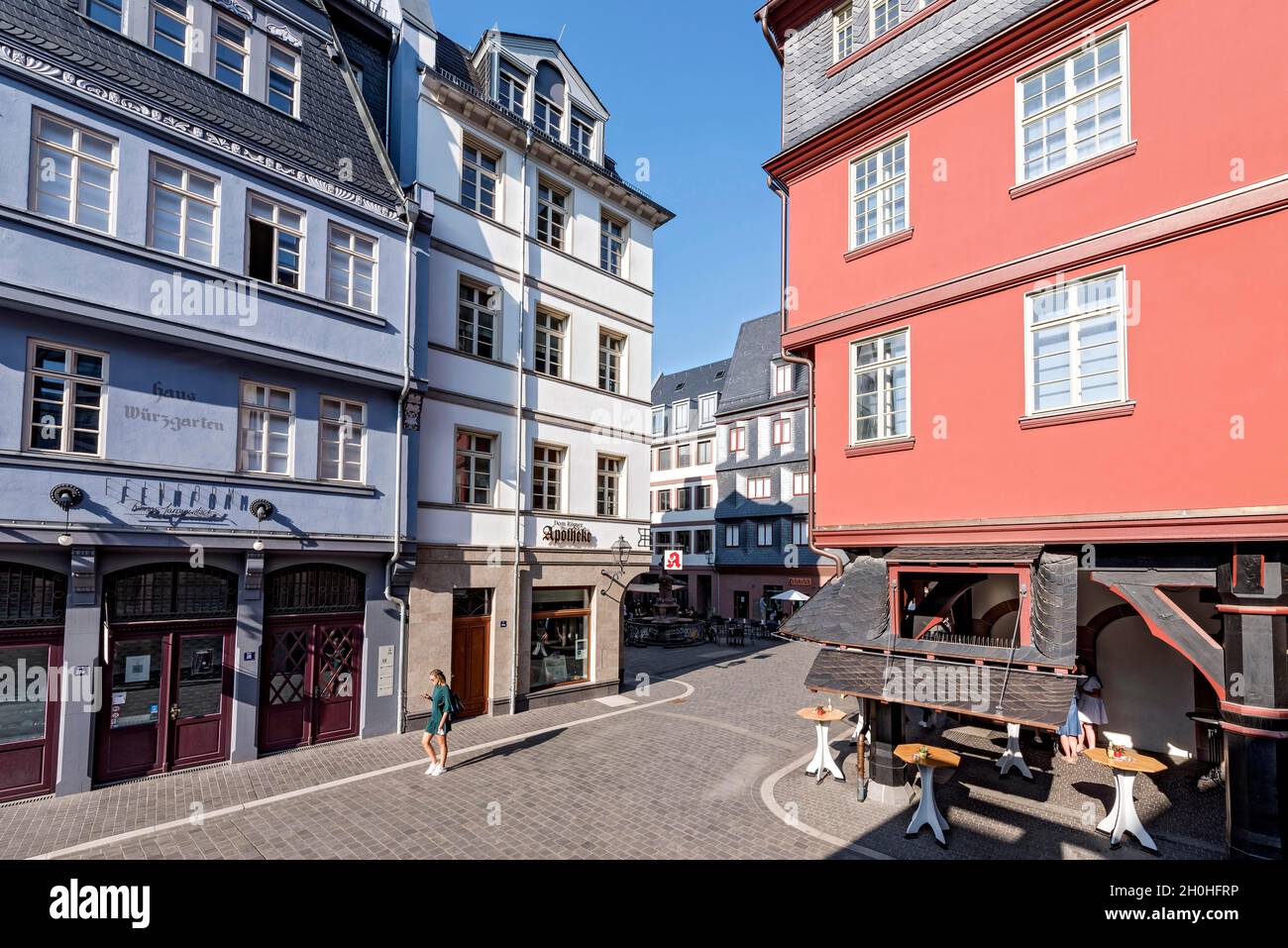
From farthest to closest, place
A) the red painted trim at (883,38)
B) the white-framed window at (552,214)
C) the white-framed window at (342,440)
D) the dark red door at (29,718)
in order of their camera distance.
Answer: the white-framed window at (552,214), the white-framed window at (342,440), the red painted trim at (883,38), the dark red door at (29,718)

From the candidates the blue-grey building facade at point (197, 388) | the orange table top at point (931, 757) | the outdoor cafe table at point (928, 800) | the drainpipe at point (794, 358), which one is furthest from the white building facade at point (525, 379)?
the outdoor cafe table at point (928, 800)

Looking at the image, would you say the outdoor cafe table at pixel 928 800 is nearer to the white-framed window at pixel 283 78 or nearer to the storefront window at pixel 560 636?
the storefront window at pixel 560 636

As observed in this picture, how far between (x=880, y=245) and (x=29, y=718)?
50.7ft

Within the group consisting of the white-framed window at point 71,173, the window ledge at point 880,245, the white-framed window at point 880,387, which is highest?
the white-framed window at point 71,173

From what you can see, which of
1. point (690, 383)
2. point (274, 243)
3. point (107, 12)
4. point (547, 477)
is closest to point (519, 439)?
point (547, 477)

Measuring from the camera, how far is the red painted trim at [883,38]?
433 inches

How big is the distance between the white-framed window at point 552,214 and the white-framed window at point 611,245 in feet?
4.30

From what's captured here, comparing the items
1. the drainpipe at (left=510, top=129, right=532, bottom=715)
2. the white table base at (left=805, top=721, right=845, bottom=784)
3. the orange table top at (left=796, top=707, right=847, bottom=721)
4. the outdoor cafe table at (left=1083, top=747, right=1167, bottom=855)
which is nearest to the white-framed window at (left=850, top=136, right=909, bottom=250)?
the orange table top at (left=796, top=707, right=847, bottom=721)

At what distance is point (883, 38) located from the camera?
11617mm

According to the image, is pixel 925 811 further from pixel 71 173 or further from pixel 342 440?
pixel 71 173

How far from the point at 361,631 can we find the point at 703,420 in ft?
109

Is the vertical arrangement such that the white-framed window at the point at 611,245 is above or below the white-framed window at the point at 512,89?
below

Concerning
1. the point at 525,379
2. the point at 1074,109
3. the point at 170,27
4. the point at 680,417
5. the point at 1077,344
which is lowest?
the point at 1077,344

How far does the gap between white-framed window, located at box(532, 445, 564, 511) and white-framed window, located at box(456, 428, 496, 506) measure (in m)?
1.32
